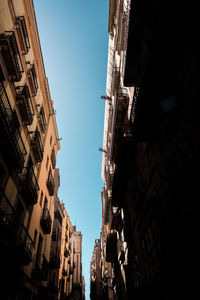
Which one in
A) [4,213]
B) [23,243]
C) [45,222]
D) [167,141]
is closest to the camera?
[167,141]

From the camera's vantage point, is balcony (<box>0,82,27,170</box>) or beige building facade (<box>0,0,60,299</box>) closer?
balcony (<box>0,82,27,170</box>)

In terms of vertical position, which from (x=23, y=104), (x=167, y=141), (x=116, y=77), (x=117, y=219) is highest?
(x=116, y=77)

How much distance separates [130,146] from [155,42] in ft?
20.0

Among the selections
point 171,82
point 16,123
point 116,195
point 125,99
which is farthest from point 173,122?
point 16,123

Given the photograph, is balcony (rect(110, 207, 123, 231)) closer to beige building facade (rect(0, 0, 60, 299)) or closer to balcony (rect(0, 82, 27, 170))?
beige building facade (rect(0, 0, 60, 299))

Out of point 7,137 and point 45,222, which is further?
point 45,222

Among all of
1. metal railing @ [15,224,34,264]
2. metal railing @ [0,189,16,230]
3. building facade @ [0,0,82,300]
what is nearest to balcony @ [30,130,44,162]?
building facade @ [0,0,82,300]

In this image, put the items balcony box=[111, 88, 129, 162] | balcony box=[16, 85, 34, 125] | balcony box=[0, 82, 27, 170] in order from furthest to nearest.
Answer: balcony box=[16, 85, 34, 125], balcony box=[111, 88, 129, 162], balcony box=[0, 82, 27, 170]

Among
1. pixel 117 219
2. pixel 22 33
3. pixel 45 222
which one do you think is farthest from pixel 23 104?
pixel 117 219

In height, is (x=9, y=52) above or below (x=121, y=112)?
above

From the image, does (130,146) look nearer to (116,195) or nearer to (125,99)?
(125,99)

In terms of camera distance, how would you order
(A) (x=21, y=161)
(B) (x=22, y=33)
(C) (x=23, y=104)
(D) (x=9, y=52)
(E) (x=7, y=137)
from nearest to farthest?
(E) (x=7, y=137) < (D) (x=9, y=52) < (A) (x=21, y=161) < (C) (x=23, y=104) < (B) (x=22, y=33)

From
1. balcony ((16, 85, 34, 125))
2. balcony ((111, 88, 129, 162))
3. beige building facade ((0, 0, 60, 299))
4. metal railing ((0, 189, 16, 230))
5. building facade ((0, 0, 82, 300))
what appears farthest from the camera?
balcony ((16, 85, 34, 125))

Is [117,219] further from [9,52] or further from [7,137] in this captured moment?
[9,52]
